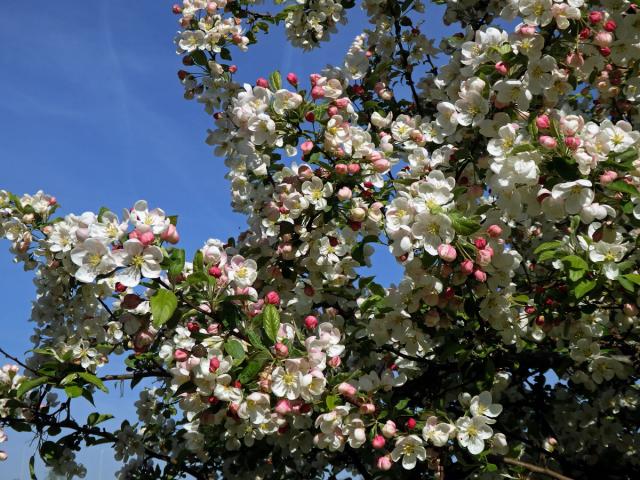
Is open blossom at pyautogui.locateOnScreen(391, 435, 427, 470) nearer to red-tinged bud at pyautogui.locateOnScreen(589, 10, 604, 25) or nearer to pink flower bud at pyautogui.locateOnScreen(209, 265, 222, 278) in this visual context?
pink flower bud at pyautogui.locateOnScreen(209, 265, 222, 278)

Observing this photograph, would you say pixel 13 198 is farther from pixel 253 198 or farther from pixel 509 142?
pixel 509 142

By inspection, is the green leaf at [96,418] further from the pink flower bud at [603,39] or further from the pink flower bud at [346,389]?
→ the pink flower bud at [603,39]

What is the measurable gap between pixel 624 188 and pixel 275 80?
62.4 inches

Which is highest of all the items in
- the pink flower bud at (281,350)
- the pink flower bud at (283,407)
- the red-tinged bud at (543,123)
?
the red-tinged bud at (543,123)

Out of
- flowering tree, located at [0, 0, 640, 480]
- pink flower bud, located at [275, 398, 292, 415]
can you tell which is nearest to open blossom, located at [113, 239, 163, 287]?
flowering tree, located at [0, 0, 640, 480]

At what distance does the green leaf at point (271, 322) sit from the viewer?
2.40 meters

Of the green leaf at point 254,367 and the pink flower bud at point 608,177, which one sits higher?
the pink flower bud at point 608,177

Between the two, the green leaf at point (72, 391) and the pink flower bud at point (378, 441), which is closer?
the pink flower bud at point (378, 441)

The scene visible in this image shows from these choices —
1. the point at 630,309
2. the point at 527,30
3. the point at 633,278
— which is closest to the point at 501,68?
the point at 527,30

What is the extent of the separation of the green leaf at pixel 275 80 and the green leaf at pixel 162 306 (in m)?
1.25

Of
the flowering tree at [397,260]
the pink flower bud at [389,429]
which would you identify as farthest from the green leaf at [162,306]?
the pink flower bud at [389,429]

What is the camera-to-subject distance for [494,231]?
249cm

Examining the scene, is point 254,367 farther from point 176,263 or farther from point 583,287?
point 583,287

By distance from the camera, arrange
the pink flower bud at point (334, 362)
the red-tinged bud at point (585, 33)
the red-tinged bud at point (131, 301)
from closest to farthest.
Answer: the red-tinged bud at point (131, 301)
the pink flower bud at point (334, 362)
the red-tinged bud at point (585, 33)
